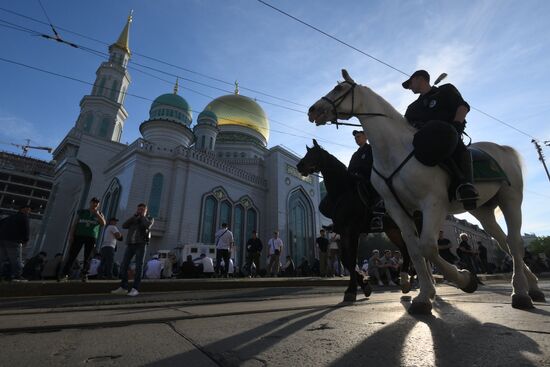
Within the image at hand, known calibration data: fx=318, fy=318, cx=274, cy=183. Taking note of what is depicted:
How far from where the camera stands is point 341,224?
459cm

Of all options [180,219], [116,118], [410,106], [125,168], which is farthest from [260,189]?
[410,106]

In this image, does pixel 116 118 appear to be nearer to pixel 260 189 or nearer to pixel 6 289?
pixel 260 189

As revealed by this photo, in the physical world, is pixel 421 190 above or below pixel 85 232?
below

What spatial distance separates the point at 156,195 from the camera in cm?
2238

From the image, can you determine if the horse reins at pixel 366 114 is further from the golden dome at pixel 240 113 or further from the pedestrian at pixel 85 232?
the golden dome at pixel 240 113

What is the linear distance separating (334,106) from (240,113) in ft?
119

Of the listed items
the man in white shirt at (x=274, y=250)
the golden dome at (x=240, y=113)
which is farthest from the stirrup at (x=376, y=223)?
the golden dome at (x=240, y=113)

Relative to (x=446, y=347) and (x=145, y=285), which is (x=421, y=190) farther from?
(x=145, y=285)

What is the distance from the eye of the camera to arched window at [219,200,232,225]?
25.8m

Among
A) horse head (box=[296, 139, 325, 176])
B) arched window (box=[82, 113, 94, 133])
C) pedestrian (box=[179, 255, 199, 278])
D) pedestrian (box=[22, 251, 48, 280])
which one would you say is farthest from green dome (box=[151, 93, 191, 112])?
horse head (box=[296, 139, 325, 176])

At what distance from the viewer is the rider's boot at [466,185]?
8.51ft

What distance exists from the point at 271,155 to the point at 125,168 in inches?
563

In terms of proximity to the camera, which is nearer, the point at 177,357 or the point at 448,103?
the point at 177,357

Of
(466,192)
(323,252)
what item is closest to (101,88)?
(323,252)
